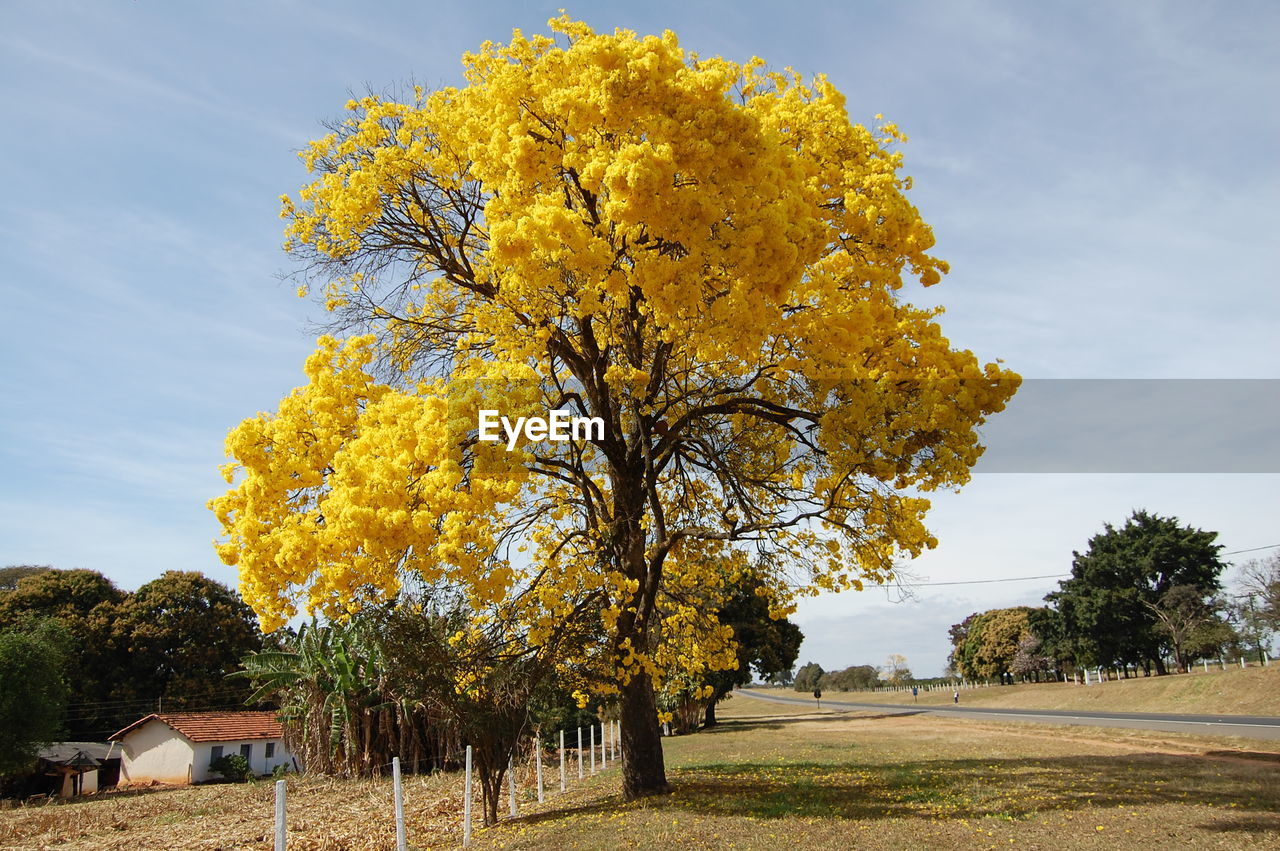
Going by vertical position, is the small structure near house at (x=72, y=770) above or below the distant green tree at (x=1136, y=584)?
below

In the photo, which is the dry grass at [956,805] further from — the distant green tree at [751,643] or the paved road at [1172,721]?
the distant green tree at [751,643]

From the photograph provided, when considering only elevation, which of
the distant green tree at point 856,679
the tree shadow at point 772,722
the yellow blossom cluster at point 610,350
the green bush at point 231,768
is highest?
the yellow blossom cluster at point 610,350

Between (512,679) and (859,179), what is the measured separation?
8.12m

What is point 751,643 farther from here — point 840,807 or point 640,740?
point 840,807

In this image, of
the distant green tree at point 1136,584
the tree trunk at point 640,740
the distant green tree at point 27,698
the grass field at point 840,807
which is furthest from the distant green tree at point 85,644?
the distant green tree at point 1136,584

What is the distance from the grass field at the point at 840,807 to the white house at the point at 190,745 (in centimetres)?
1187

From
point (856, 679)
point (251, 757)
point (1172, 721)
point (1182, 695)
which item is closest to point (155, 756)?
point (251, 757)

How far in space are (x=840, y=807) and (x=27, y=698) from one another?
3054cm

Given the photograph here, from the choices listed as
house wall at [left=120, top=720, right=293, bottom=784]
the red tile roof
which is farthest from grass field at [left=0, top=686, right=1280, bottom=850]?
the red tile roof

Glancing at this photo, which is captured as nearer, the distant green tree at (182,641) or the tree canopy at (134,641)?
the tree canopy at (134,641)

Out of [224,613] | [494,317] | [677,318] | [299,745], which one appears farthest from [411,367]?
[224,613]

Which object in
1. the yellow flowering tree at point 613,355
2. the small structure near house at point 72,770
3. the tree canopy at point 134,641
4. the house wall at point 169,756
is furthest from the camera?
the tree canopy at point 134,641

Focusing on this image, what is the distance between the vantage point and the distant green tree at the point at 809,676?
10888 cm

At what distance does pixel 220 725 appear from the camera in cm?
3659
